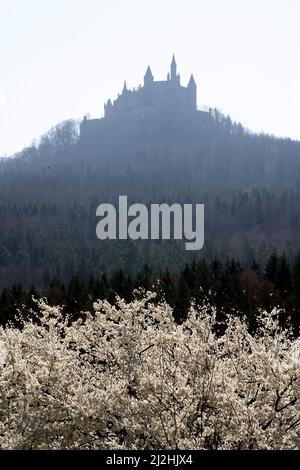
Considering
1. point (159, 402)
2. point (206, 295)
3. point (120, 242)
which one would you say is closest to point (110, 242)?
point (120, 242)

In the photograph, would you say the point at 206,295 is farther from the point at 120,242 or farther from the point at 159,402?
the point at 120,242

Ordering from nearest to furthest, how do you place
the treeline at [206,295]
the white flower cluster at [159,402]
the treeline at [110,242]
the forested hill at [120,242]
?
the white flower cluster at [159,402] → the treeline at [206,295] → the treeline at [110,242] → the forested hill at [120,242]

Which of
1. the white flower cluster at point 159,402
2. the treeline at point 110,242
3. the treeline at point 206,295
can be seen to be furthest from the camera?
the treeline at point 110,242

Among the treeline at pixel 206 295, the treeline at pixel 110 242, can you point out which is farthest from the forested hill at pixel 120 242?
the treeline at pixel 206 295

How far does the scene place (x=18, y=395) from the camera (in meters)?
13.9

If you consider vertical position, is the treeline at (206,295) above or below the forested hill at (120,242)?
below

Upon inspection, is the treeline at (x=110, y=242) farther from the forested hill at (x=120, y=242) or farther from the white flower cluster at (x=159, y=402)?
the white flower cluster at (x=159, y=402)

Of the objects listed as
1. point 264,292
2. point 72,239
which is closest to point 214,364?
point 264,292

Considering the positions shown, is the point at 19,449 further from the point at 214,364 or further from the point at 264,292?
the point at 264,292

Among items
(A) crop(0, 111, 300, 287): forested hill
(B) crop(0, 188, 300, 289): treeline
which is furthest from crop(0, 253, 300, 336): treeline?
(A) crop(0, 111, 300, 287): forested hill

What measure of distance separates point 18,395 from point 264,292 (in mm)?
36318

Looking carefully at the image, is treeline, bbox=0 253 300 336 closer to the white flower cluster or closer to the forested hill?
the white flower cluster

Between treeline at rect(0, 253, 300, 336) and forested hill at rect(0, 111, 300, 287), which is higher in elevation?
forested hill at rect(0, 111, 300, 287)
